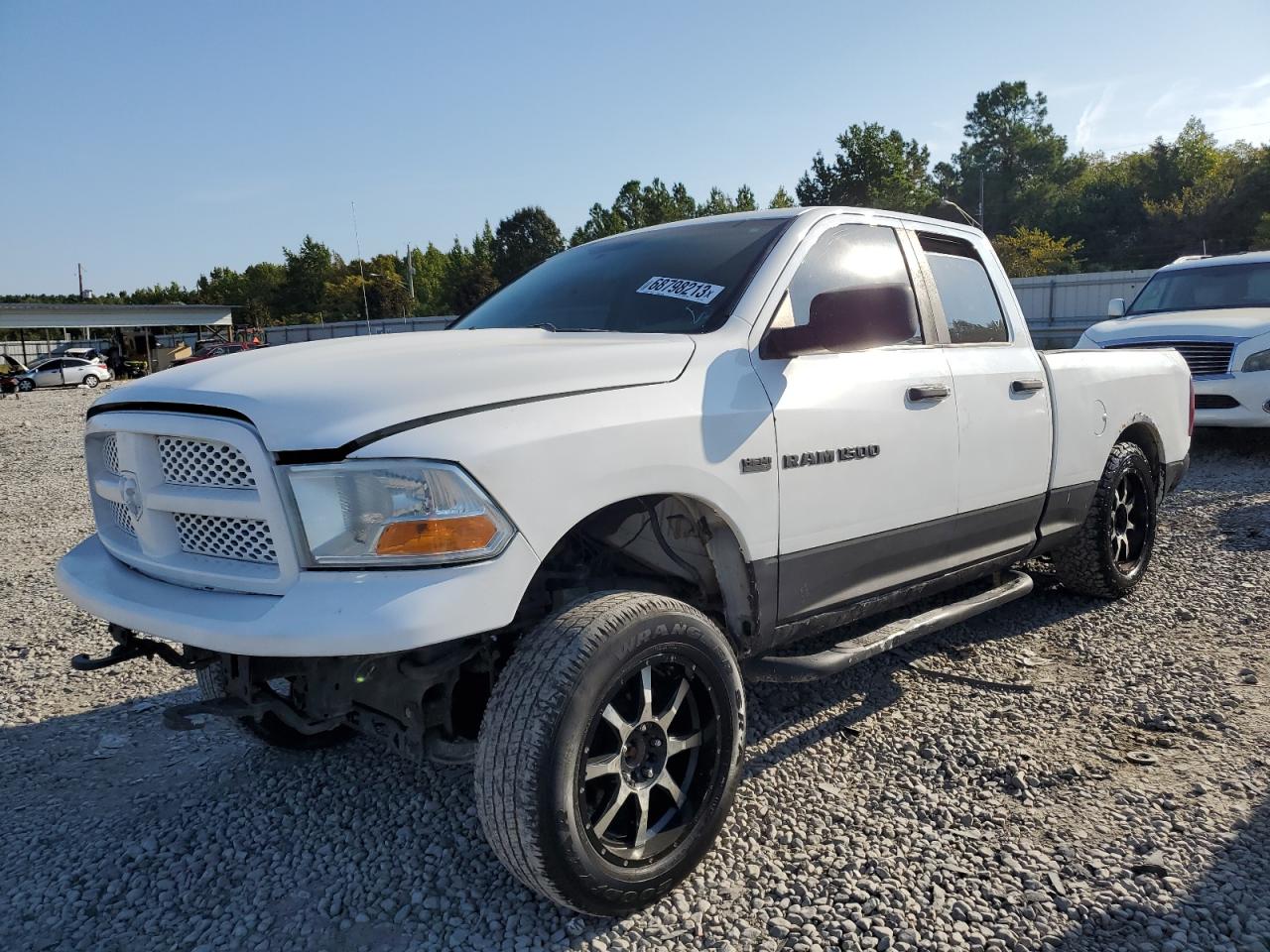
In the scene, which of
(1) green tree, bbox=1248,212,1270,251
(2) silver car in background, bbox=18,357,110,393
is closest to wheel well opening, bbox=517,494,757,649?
(2) silver car in background, bbox=18,357,110,393

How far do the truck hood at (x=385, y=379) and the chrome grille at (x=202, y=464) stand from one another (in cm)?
11

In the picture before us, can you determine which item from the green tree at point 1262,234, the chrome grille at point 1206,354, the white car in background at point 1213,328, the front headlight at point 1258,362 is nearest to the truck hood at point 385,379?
the white car in background at point 1213,328

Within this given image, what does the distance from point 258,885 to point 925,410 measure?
106 inches

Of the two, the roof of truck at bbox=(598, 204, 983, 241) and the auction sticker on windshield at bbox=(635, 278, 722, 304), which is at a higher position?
the roof of truck at bbox=(598, 204, 983, 241)

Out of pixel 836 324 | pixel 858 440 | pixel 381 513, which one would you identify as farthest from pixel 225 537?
pixel 858 440

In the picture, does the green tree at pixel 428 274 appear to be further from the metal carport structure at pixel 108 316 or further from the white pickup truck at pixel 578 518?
the white pickup truck at pixel 578 518

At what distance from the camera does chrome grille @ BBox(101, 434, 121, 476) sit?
101 inches

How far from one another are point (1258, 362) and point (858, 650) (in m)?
7.58

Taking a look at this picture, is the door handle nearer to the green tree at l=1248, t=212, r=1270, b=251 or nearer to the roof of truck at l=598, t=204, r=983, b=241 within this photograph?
the roof of truck at l=598, t=204, r=983, b=241

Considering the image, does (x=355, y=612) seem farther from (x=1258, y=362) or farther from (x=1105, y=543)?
(x=1258, y=362)

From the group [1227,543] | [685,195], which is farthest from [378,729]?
[685,195]

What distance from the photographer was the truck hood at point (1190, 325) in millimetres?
8438

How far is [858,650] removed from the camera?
2.94m

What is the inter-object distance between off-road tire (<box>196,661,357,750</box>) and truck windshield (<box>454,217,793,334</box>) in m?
1.65
